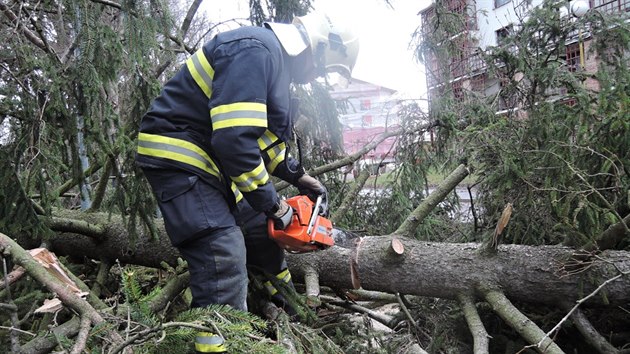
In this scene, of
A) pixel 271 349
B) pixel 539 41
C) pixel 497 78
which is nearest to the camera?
pixel 271 349

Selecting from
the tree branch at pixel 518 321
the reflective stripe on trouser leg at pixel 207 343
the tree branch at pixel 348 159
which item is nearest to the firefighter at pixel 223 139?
the reflective stripe on trouser leg at pixel 207 343

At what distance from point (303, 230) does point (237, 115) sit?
61cm

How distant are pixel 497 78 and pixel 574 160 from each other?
1.10 metres

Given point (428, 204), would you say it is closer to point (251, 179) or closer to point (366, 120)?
point (251, 179)

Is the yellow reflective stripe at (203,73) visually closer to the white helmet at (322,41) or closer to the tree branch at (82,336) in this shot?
the white helmet at (322,41)

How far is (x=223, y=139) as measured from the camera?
2002 millimetres

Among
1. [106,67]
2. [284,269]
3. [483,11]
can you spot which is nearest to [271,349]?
[284,269]

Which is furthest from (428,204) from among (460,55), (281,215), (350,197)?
(460,55)

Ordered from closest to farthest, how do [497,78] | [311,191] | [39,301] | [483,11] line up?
[39,301] → [311,191] → [497,78] → [483,11]

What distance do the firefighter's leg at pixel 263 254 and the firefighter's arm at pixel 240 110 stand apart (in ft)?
1.39

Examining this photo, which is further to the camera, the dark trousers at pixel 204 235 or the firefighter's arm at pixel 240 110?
the dark trousers at pixel 204 235

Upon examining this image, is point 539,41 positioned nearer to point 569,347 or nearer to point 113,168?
point 569,347

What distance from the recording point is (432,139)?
3971 mm

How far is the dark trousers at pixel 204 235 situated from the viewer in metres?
2.12
